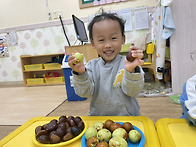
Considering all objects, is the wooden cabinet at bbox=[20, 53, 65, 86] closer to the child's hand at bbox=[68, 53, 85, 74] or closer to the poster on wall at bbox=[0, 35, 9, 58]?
the poster on wall at bbox=[0, 35, 9, 58]

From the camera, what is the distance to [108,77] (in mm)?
788

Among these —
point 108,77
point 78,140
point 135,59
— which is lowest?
point 78,140

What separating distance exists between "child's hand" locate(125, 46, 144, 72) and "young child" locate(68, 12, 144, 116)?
0.02 meters

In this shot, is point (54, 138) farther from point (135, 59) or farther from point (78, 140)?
point (135, 59)

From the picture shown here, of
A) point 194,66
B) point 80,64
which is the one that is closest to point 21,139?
point 80,64

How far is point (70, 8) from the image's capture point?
3.22 meters

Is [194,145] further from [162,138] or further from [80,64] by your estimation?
[80,64]

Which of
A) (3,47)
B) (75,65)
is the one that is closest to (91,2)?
(3,47)

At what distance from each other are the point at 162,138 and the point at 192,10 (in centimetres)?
152

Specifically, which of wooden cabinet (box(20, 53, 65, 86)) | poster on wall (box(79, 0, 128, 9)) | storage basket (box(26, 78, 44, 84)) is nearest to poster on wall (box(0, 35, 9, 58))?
wooden cabinet (box(20, 53, 65, 86))

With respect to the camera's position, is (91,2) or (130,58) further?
(91,2)

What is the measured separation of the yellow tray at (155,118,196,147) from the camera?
417mm

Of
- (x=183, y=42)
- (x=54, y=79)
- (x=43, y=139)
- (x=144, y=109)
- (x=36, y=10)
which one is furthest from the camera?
(x=36, y=10)

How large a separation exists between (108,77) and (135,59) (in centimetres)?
25
